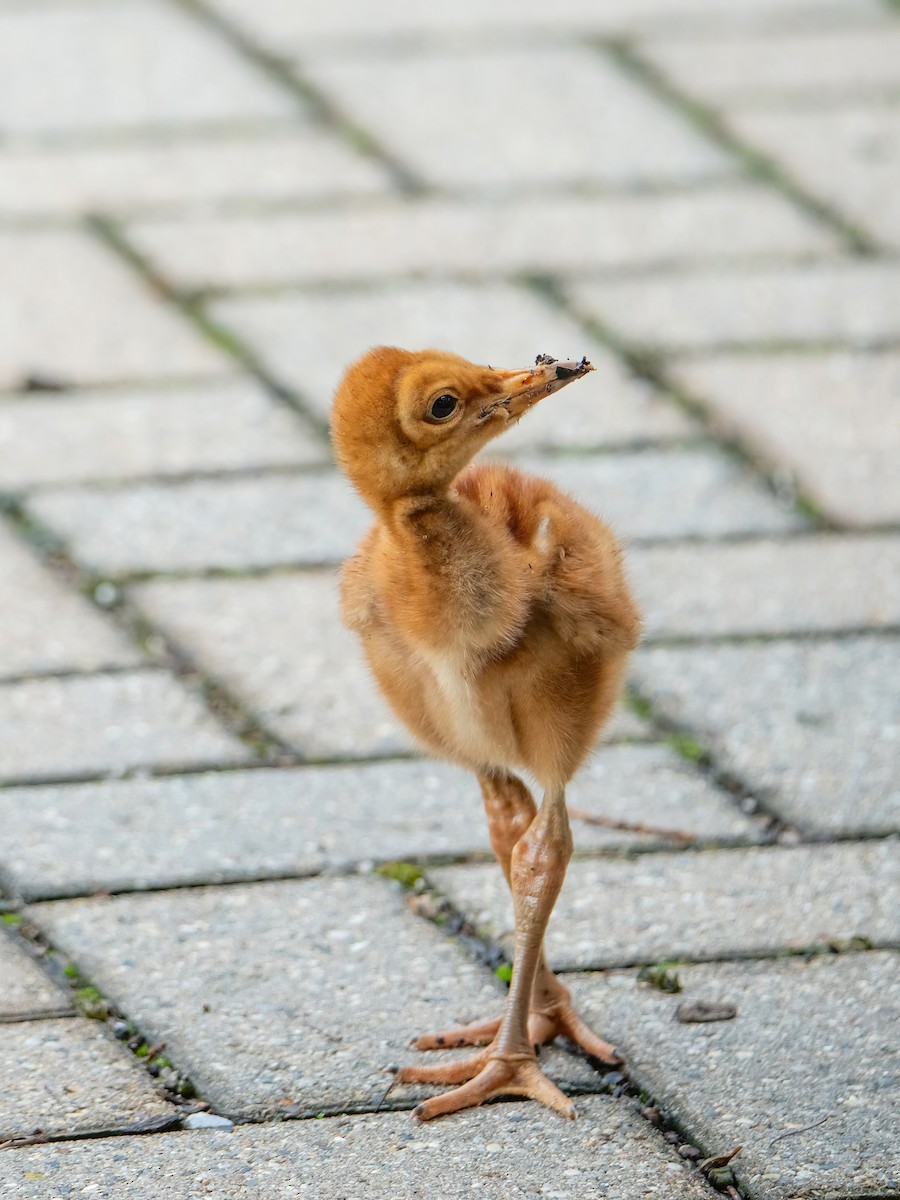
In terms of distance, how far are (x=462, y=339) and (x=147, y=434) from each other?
83 cm

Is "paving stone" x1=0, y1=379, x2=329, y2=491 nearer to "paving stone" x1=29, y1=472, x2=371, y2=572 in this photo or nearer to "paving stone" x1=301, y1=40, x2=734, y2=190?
"paving stone" x1=29, y1=472, x2=371, y2=572

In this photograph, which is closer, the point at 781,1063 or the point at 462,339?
the point at 781,1063

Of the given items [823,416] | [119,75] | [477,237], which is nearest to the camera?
[823,416]

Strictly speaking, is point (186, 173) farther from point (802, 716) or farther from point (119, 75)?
point (802, 716)

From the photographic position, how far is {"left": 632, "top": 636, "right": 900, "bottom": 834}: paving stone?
3545mm

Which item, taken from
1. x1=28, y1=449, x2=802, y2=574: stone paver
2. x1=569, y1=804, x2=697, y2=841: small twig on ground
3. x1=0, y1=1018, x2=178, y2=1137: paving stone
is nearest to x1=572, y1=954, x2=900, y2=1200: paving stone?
x1=569, y1=804, x2=697, y2=841: small twig on ground

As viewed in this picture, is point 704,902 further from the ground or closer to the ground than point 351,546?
closer to the ground

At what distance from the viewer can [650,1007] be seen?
297 cm

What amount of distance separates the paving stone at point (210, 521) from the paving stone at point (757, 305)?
1.07m

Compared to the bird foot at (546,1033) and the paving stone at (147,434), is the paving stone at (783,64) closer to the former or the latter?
the paving stone at (147,434)

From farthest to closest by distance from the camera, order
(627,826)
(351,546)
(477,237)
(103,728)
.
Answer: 1. (477,237)
2. (351,546)
3. (103,728)
4. (627,826)

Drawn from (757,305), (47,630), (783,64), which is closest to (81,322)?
(47,630)

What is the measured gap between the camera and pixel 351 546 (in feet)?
14.3

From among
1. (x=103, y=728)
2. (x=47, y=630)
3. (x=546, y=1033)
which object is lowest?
(x=546, y=1033)
